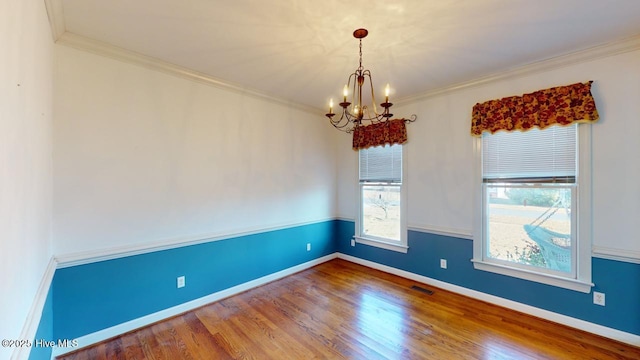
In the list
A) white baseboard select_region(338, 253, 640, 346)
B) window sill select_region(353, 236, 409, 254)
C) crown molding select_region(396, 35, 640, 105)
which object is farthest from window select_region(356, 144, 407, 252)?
crown molding select_region(396, 35, 640, 105)

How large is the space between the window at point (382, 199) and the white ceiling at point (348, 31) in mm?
1440

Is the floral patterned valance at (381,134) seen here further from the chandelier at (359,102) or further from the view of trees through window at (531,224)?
the view of trees through window at (531,224)

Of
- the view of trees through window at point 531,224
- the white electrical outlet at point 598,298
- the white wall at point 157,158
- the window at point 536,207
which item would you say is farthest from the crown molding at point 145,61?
the white electrical outlet at point 598,298

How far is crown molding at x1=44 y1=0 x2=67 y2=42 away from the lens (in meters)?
1.71

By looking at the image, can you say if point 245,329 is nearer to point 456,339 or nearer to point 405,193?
point 456,339

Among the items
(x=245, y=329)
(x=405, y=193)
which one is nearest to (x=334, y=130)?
(x=405, y=193)

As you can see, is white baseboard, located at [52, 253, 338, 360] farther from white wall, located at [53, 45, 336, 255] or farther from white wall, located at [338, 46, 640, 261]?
white wall, located at [338, 46, 640, 261]

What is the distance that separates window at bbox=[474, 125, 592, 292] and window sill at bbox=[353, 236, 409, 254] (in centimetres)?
94

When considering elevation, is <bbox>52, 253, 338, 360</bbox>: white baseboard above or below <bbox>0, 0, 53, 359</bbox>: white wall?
below

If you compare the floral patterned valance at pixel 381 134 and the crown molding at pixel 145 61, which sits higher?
the crown molding at pixel 145 61

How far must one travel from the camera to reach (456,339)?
228cm

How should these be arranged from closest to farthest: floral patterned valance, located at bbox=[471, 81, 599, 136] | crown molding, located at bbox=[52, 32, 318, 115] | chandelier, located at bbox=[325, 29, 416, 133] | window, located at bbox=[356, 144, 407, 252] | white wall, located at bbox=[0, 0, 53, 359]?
white wall, located at bbox=[0, 0, 53, 359]
chandelier, located at bbox=[325, 29, 416, 133]
crown molding, located at bbox=[52, 32, 318, 115]
floral patterned valance, located at bbox=[471, 81, 599, 136]
window, located at bbox=[356, 144, 407, 252]

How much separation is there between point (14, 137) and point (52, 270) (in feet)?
4.81

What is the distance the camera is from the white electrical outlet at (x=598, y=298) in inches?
91.3
